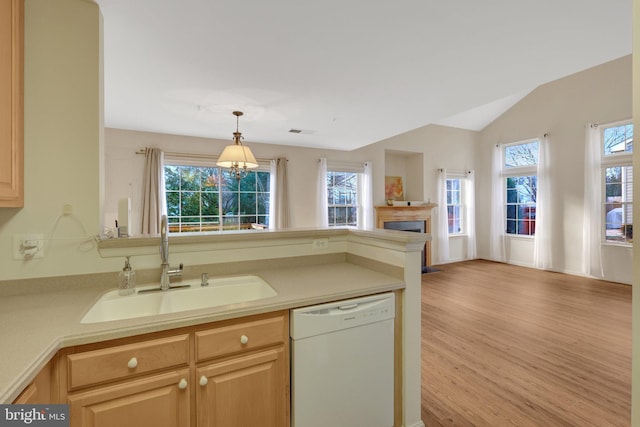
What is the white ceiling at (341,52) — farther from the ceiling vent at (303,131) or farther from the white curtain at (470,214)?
the white curtain at (470,214)

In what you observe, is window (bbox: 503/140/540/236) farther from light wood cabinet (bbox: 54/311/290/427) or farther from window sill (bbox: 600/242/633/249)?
light wood cabinet (bbox: 54/311/290/427)

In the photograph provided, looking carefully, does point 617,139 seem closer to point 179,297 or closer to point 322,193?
point 322,193

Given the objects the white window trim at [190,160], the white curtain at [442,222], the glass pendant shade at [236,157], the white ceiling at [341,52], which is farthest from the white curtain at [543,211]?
the white window trim at [190,160]

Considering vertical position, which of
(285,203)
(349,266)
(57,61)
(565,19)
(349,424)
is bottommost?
(349,424)

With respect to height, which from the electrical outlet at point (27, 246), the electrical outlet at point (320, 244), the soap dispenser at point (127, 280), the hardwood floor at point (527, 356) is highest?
the electrical outlet at point (27, 246)

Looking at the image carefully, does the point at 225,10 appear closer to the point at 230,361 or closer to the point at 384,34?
the point at 384,34

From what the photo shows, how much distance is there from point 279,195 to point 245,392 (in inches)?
165

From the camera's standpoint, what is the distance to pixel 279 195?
526cm

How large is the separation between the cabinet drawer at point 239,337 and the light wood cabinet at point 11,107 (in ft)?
3.40

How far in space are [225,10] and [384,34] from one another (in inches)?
42.7

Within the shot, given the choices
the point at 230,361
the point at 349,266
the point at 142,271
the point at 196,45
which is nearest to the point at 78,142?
the point at 142,271

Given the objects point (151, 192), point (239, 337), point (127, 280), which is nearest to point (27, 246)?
point (127, 280)

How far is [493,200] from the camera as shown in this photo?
6.62 metres

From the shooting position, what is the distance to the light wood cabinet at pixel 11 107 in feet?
3.92
